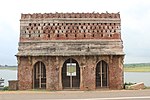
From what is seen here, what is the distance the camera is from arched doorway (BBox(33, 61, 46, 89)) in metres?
25.2

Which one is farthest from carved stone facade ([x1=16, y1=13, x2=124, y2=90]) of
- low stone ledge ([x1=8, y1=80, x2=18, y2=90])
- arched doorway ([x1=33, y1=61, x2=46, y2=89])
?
low stone ledge ([x1=8, y1=80, x2=18, y2=90])

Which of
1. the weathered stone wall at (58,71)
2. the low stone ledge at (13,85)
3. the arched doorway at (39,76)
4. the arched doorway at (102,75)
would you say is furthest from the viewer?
the arched doorway at (102,75)

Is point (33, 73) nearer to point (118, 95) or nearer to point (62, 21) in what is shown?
point (62, 21)

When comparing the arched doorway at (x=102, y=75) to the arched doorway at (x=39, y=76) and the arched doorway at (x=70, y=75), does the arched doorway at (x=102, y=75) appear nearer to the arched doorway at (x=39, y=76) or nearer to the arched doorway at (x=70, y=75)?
the arched doorway at (x=70, y=75)

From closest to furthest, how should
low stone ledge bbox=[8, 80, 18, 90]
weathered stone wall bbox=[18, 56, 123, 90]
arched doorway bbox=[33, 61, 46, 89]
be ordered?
low stone ledge bbox=[8, 80, 18, 90] < weathered stone wall bbox=[18, 56, 123, 90] < arched doorway bbox=[33, 61, 46, 89]

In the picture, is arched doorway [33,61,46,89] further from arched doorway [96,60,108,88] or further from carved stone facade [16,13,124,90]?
arched doorway [96,60,108,88]

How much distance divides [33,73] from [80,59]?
3307 millimetres

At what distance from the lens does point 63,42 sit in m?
25.1

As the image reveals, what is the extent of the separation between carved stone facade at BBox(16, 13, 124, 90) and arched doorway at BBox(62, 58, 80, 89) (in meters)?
0.11

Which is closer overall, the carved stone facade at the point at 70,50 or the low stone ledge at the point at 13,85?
the low stone ledge at the point at 13,85

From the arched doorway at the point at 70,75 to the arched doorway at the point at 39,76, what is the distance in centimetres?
152

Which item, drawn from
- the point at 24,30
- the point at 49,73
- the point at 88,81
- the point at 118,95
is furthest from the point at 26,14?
the point at 118,95

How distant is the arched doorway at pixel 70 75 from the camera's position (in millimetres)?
25997

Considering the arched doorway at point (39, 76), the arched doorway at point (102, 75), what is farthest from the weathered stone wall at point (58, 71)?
the arched doorway at point (102, 75)
